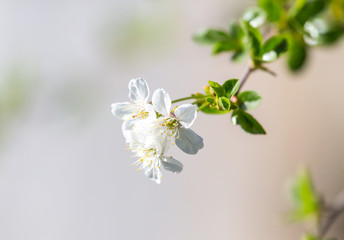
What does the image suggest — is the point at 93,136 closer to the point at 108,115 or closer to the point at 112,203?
the point at 108,115

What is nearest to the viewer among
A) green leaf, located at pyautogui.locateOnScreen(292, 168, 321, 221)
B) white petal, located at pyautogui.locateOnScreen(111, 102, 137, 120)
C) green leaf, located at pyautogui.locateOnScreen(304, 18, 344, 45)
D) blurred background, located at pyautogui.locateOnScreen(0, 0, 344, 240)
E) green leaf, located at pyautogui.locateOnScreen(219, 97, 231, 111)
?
green leaf, located at pyautogui.locateOnScreen(219, 97, 231, 111)

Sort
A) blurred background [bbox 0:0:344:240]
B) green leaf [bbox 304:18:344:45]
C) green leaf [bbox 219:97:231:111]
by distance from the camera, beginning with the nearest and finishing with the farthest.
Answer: green leaf [bbox 219:97:231:111] < green leaf [bbox 304:18:344:45] < blurred background [bbox 0:0:344:240]

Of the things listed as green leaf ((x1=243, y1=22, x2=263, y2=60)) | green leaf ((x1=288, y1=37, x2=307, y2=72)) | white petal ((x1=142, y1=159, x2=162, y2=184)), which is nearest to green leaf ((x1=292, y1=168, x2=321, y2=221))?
green leaf ((x1=288, y1=37, x2=307, y2=72))

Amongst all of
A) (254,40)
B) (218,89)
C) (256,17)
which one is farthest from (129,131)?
(256,17)

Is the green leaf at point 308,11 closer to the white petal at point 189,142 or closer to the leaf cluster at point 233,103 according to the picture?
the leaf cluster at point 233,103

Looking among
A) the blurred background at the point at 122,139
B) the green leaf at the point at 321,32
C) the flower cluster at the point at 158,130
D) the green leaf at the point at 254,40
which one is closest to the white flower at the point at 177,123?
the flower cluster at the point at 158,130

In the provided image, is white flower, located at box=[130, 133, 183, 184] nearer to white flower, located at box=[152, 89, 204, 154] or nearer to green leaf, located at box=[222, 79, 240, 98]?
white flower, located at box=[152, 89, 204, 154]

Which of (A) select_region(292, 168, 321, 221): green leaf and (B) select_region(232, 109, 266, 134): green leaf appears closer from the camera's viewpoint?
(B) select_region(232, 109, 266, 134): green leaf

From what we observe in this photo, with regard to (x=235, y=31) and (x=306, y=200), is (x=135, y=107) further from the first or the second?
(x=306, y=200)
